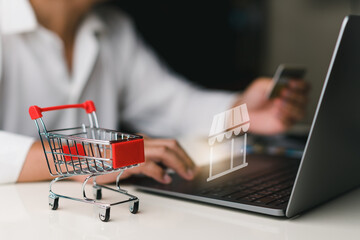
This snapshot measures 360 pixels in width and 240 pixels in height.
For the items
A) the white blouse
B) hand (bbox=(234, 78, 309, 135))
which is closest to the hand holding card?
hand (bbox=(234, 78, 309, 135))

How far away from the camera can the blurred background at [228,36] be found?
161 centimetres

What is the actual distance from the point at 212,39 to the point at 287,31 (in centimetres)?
30

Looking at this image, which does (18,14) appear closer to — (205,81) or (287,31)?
(205,81)

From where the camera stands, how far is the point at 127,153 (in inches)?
18.9

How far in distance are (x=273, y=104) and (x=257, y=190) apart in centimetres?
67

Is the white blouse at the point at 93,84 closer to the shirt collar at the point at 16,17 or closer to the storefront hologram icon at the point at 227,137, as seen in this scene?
the shirt collar at the point at 16,17

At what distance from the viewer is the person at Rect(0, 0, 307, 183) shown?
116cm

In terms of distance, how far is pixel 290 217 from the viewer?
52 cm

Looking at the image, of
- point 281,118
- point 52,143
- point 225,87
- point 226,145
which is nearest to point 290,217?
point 226,145

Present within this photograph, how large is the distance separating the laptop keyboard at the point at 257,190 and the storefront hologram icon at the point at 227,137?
27mm

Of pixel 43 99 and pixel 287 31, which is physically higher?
pixel 287 31

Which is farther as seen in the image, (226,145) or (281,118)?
(281,118)

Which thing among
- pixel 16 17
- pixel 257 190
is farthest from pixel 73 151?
pixel 16 17

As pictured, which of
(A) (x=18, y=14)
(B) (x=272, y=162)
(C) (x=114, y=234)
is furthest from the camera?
(A) (x=18, y=14)
